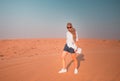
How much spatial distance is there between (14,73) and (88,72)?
10.4 feet

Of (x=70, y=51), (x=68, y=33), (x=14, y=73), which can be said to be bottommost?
(x=14, y=73)

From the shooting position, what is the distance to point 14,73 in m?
8.55

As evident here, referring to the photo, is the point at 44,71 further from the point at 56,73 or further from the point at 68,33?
the point at 68,33

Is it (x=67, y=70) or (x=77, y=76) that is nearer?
(x=77, y=76)

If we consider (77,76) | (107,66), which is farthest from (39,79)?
(107,66)

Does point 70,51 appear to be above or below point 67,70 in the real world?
above

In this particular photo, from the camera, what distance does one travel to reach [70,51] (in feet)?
24.7

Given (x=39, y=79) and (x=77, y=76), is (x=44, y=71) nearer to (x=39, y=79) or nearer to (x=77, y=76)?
(x=39, y=79)

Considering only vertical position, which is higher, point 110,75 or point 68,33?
point 68,33

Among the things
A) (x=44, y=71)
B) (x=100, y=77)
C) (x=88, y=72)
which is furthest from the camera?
(x=44, y=71)

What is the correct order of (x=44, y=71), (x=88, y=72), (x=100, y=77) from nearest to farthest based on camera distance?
(x=100, y=77) < (x=88, y=72) < (x=44, y=71)

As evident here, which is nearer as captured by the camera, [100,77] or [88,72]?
[100,77]

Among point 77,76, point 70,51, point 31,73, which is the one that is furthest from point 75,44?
point 31,73

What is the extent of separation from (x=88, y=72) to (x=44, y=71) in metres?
1.87
